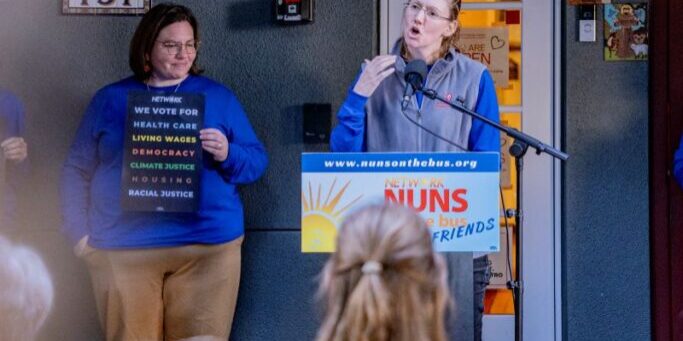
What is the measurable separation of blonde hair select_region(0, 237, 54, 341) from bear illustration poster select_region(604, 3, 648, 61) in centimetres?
386

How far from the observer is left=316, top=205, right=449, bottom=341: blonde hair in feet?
10.4

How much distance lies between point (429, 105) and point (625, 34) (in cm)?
159

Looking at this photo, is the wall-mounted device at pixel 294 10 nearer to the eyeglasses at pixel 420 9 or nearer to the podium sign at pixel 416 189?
the eyeglasses at pixel 420 9

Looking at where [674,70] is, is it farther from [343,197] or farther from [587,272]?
[343,197]

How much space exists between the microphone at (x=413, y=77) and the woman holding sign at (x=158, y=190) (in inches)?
38.9

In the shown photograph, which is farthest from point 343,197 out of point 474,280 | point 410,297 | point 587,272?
point 587,272

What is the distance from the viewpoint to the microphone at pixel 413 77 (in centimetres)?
515

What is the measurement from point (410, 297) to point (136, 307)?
2865 millimetres

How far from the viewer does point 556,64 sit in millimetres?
6730

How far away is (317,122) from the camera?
21.9ft

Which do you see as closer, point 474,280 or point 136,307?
point 474,280

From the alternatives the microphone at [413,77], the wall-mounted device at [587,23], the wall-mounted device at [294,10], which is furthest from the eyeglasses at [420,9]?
the wall-mounted device at [587,23]

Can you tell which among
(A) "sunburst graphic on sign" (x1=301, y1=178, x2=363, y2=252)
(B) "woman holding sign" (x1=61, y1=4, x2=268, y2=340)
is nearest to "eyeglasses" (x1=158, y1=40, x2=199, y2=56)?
(B) "woman holding sign" (x1=61, y1=4, x2=268, y2=340)

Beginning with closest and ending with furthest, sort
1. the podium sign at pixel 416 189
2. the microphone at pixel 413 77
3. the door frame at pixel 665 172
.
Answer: the podium sign at pixel 416 189
the microphone at pixel 413 77
the door frame at pixel 665 172
